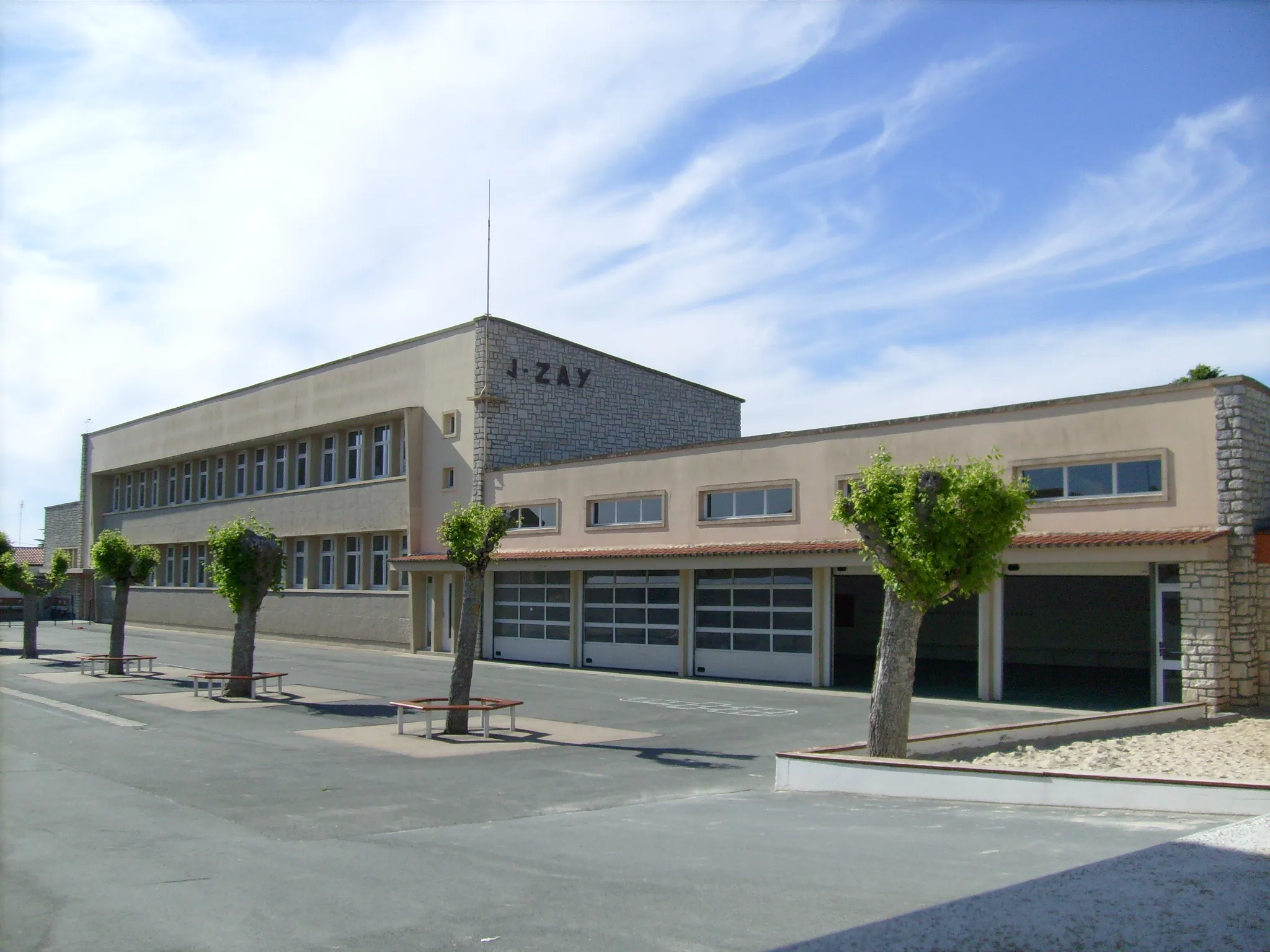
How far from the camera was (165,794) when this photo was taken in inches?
428

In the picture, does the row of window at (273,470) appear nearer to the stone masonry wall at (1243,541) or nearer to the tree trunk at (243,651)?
the tree trunk at (243,651)

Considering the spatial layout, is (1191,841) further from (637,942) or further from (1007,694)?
(1007,694)

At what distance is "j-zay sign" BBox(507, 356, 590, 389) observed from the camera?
32375mm

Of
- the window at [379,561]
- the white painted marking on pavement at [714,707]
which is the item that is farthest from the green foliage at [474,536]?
the window at [379,561]

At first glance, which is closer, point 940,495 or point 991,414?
point 940,495

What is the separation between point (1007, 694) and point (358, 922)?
1740 cm

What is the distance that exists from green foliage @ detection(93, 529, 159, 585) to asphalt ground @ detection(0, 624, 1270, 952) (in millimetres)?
9944

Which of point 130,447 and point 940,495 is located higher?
point 130,447

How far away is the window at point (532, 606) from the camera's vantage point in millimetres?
28984

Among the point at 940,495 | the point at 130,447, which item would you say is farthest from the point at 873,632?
the point at 130,447

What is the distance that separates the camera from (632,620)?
88.5 feet

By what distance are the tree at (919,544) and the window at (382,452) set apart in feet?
81.6

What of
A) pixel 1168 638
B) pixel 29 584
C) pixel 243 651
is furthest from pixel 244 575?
pixel 1168 638

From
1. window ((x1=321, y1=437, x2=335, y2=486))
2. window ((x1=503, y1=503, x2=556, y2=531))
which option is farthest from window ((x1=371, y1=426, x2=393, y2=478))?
window ((x1=503, y1=503, x2=556, y2=531))
